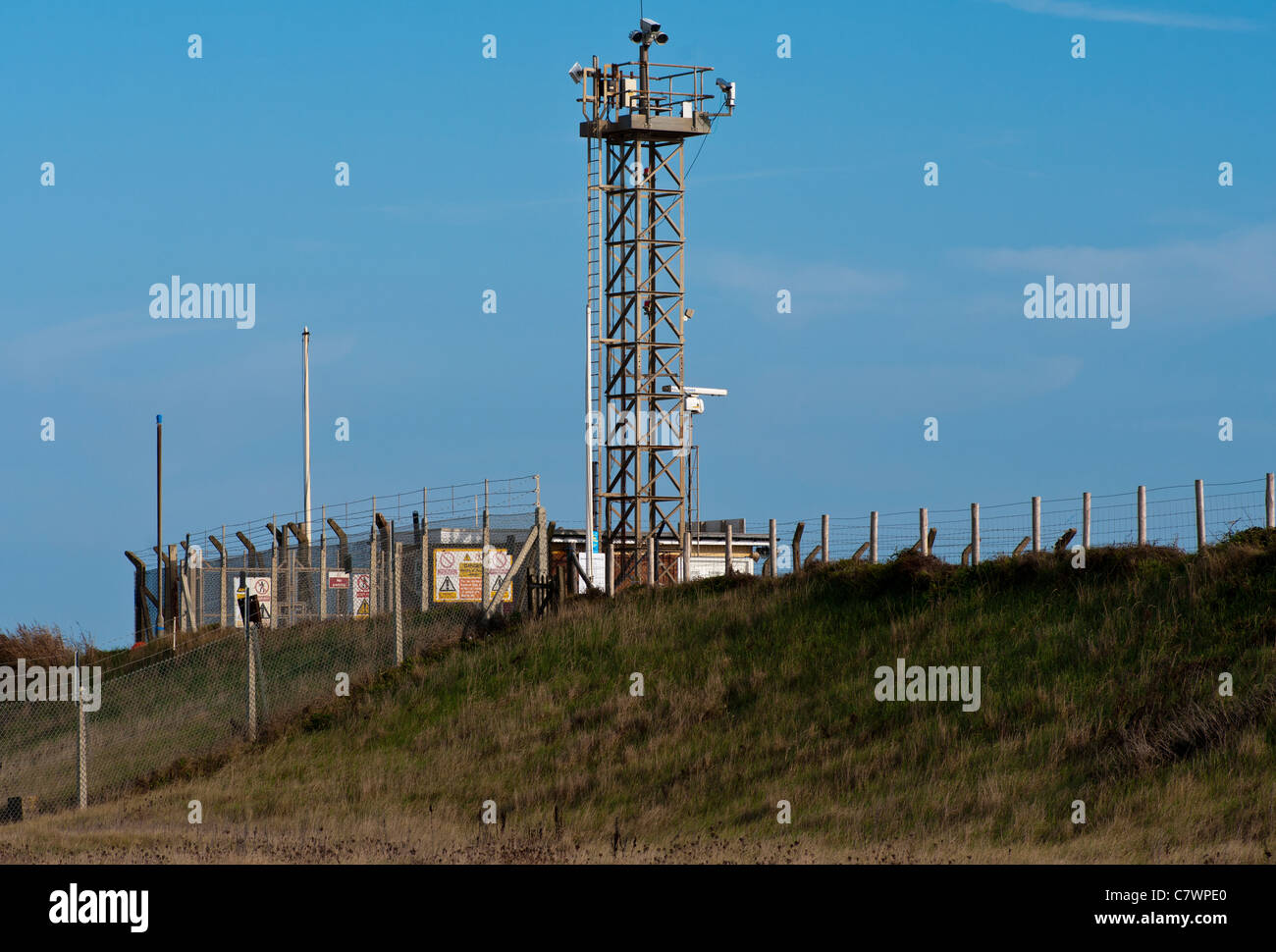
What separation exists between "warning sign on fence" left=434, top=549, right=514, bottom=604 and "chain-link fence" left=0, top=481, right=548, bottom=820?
31 mm

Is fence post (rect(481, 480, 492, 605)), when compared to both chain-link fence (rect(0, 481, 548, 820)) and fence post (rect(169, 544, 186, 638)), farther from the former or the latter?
fence post (rect(169, 544, 186, 638))

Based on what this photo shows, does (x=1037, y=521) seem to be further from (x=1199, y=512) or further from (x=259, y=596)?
(x=259, y=596)

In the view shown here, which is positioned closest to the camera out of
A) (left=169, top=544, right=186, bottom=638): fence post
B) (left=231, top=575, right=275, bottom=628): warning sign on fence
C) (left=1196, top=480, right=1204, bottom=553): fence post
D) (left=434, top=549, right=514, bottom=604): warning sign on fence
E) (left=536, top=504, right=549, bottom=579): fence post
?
(left=1196, top=480, right=1204, bottom=553): fence post

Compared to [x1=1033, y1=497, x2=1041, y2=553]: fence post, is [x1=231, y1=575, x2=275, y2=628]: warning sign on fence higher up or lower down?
lower down

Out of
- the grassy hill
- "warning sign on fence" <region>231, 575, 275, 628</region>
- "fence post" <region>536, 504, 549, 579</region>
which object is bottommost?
the grassy hill

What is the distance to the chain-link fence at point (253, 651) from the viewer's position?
82.5 feet

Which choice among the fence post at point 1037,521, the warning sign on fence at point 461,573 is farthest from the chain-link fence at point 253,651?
the fence post at point 1037,521

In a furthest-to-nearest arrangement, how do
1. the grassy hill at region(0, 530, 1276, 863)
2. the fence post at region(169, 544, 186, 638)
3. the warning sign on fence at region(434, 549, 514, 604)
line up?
1. the fence post at region(169, 544, 186, 638)
2. the warning sign on fence at region(434, 549, 514, 604)
3. the grassy hill at region(0, 530, 1276, 863)

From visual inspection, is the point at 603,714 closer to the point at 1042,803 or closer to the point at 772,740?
the point at 772,740

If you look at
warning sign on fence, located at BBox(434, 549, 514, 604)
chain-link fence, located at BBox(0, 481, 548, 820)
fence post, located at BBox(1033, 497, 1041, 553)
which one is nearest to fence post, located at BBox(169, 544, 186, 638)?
chain-link fence, located at BBox(0, 481, 548, 820)

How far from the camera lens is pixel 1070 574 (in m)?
23.4

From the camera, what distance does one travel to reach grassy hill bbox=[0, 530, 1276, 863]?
16.6 meters
